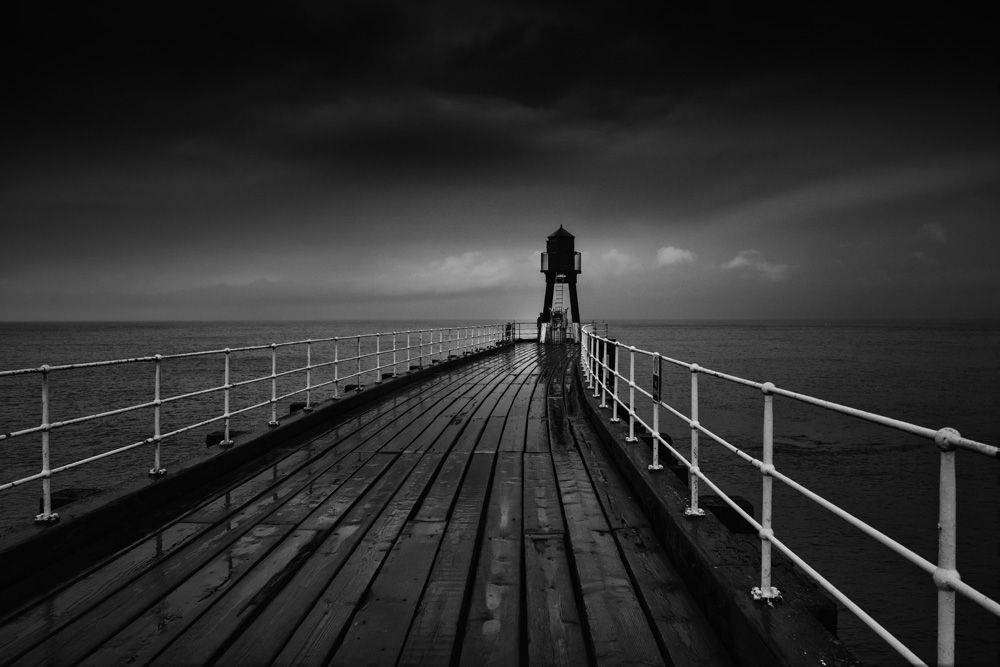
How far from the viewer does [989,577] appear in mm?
8852

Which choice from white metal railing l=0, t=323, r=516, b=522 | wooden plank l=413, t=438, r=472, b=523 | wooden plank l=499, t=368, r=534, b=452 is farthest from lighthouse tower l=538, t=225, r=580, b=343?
wooden plank l=413, t=438, r=472, b=523

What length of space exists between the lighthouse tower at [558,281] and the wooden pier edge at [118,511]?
83.8 ft

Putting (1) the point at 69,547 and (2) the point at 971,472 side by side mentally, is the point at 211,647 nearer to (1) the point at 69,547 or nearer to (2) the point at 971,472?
(1) the point at 69,547

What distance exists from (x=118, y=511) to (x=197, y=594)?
150cm

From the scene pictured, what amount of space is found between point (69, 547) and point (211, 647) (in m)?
1.79

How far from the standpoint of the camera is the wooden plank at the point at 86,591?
111 inches

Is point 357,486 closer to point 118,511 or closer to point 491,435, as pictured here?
point 118,511

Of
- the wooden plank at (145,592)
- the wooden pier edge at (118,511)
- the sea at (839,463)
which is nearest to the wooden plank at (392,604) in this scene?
the wooden plank at (145,592)

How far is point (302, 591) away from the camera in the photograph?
10.7ft

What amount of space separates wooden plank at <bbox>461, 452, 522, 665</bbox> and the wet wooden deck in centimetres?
1

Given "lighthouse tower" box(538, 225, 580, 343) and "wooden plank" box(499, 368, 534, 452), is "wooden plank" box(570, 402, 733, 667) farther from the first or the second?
"lighthouse tower" box(538, 225, 580, 343)

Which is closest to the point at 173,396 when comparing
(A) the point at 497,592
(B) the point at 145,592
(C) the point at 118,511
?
(C) the point at 118,511

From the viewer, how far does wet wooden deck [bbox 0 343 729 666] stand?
2.71 meters

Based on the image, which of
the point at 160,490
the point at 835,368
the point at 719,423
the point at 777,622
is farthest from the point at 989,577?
the point at 835,368
